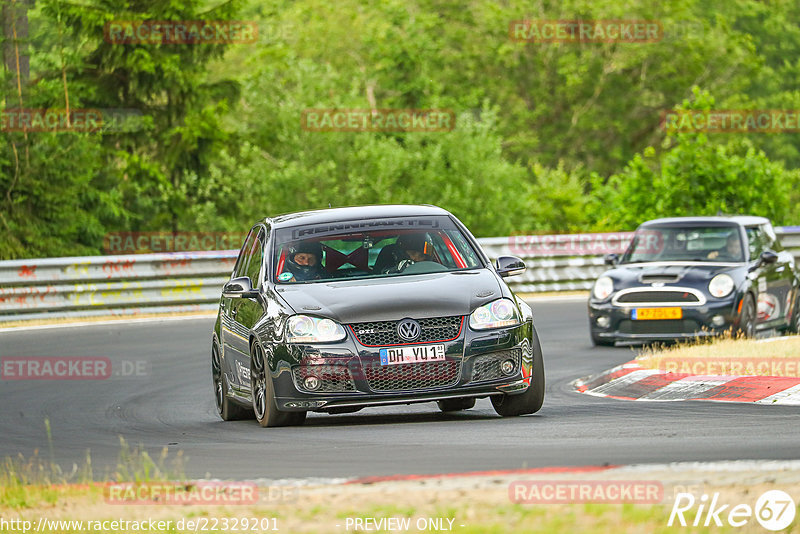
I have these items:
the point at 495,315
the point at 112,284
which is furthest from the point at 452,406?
the point at 112,284

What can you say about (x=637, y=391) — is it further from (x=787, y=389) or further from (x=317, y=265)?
(x=317, y=265)

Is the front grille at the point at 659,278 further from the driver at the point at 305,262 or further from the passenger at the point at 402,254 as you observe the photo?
the driver at the point at 305,262

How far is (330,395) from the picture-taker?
10305 millimetres

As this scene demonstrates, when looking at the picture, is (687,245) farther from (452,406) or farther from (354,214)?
(354,214)

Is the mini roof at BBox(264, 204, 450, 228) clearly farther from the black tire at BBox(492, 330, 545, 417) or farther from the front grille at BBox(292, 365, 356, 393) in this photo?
the front grille at BBox(292, 365, 356, 393)

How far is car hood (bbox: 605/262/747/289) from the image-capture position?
56.2ft

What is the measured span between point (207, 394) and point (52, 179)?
1546cm

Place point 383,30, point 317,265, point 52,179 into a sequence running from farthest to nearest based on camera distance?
point 383,30
point 52,179
point 317,265

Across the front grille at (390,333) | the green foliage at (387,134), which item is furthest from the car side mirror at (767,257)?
the green foliage at (387,134)

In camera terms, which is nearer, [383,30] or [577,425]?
[577,425]

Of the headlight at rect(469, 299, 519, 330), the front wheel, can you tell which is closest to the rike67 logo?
the headlight at rect(469, 299, 519, 330)

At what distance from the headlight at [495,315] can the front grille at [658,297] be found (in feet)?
22.2

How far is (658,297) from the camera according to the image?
17109 millimetres

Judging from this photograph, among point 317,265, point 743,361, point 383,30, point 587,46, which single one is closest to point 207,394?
point 317,265
